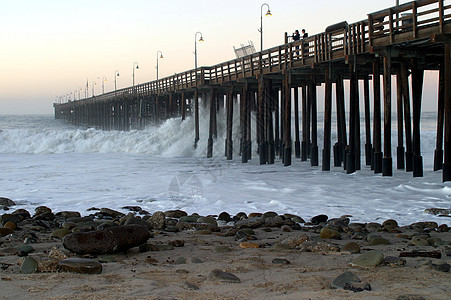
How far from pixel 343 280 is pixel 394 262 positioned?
41.4 inches

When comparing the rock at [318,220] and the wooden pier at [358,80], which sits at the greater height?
the wooden pier at [358,80]

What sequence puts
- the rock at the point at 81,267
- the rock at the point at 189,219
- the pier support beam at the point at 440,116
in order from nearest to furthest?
the rock at the point at 81,267
the rock at the point at 189,219
the pier support beam at the point at 440,116

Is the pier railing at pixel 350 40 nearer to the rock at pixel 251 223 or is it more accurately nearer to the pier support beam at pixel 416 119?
the pier support beam at pixel 416 119

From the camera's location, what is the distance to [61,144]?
35938 millimetres

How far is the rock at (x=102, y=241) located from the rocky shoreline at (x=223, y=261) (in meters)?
0.01

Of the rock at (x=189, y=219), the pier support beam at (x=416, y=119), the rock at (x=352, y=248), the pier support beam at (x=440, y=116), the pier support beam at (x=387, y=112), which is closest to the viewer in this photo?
the rock at (x=352, y=248)

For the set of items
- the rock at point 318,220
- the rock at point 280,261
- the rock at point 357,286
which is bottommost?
the rock at point 318,220

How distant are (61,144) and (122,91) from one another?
1693 cm

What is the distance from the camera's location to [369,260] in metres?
5.17

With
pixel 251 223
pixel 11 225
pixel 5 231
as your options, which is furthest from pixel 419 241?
pixel 11 225

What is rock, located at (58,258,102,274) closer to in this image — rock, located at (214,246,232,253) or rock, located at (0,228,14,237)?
rock, located at (214,246,232,253)

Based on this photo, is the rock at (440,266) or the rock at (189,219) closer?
the rock at (440,266)

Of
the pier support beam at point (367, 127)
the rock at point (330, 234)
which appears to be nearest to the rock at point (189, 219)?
the rock at point (330, 234)

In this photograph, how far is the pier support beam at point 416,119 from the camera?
15.4 m
